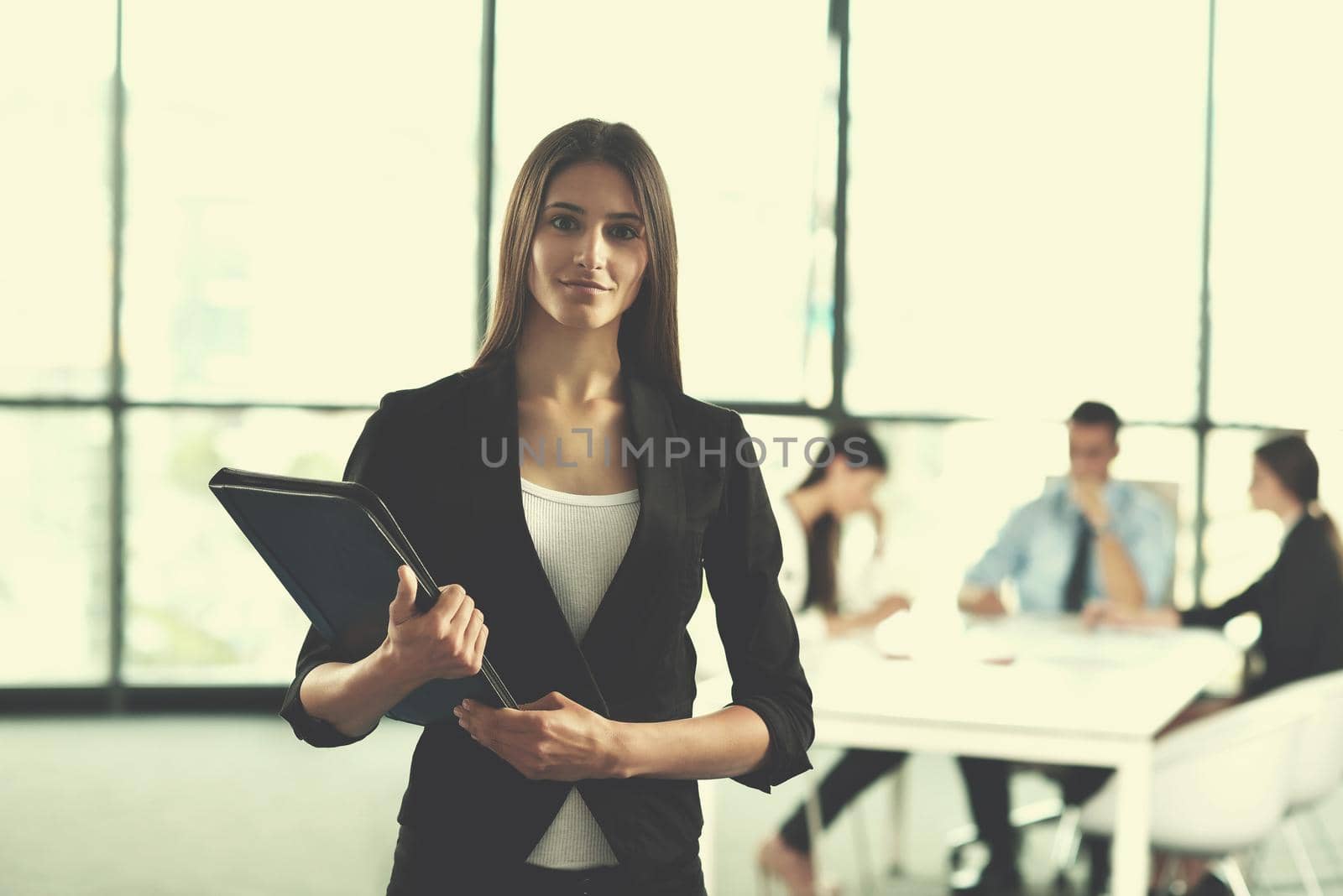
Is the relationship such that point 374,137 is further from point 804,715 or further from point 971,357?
point 804,715

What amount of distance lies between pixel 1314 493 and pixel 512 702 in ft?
11.9

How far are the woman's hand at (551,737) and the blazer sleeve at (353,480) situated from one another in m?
0.12

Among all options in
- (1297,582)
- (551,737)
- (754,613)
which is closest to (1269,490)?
(1297,582)

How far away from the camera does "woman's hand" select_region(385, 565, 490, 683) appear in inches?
35.3

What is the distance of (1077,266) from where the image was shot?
6066mm

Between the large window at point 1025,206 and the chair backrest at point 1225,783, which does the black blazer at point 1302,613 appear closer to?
the chair backrest at point 1225,783

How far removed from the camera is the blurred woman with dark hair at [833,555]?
3.94m

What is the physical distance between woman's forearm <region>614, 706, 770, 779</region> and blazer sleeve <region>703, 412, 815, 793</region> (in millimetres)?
31

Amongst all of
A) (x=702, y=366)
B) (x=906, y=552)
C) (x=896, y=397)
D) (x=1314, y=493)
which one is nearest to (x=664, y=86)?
(x=702, y=366)

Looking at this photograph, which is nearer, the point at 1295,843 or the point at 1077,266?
the point at 1295,843

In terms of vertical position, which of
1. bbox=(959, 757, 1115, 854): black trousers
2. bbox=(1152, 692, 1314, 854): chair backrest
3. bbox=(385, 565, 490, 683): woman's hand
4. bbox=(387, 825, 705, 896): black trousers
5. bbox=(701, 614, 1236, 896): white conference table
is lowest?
bbox=(959, 757, 1115, 854): black trousers

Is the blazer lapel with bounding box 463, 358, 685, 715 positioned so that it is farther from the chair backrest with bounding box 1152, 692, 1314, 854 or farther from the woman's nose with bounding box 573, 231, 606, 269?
the chair backrest with bounding box 1152, 692, 1314, 854

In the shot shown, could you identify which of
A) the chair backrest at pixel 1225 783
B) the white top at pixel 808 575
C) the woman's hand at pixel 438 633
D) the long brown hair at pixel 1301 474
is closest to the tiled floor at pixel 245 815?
the white top at pixel 808 575

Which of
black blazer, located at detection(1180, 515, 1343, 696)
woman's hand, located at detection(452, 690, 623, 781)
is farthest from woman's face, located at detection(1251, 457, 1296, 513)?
woman's hand, located at detection(452, 690, 623, 781)
